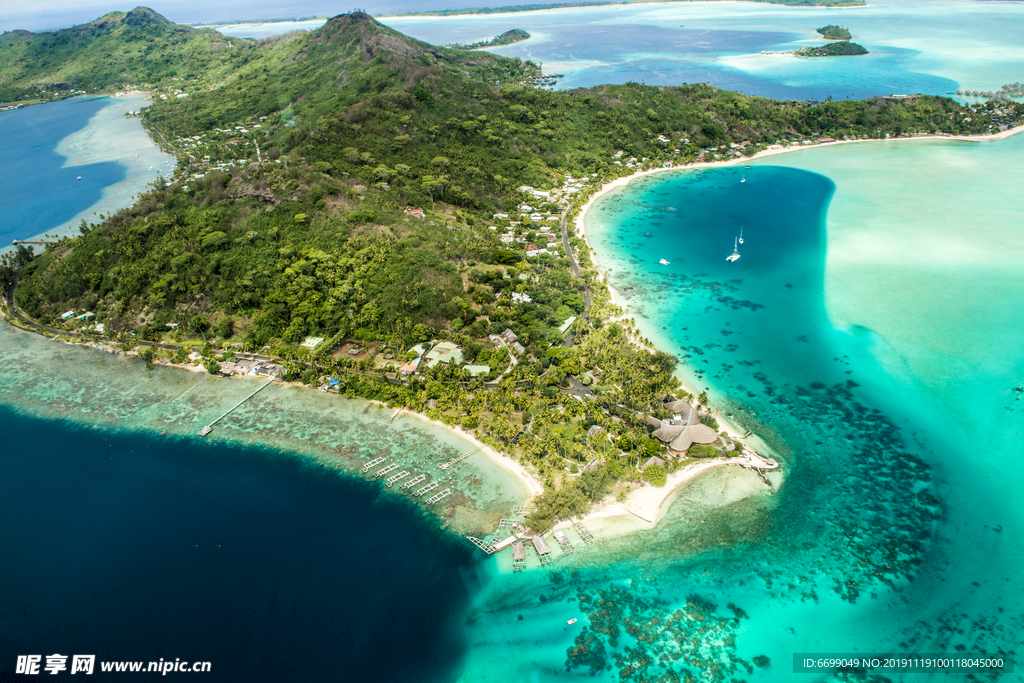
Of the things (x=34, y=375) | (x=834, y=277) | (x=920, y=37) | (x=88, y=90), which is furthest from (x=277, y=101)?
(x=920, y=37)

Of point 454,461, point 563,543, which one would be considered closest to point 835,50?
point 454,461

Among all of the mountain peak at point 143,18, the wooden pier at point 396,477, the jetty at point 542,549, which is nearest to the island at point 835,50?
the wooden pier at point 396,477

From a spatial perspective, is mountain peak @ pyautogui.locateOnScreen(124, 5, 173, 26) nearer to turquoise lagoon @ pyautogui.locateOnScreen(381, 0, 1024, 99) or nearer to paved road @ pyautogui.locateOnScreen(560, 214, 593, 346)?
turquoise lagoon @ pyautogui.locateOnScreen(381, 0, 1024, 99)

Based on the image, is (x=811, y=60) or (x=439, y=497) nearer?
(x=439, y=497)

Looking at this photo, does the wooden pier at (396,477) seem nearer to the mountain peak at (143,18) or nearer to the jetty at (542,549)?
the jetty at (542,549)

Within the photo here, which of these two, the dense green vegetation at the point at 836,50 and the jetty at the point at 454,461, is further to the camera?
the dense green vegetation at the point at 836,50

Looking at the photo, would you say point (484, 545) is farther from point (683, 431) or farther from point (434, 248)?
point (434, 248)
